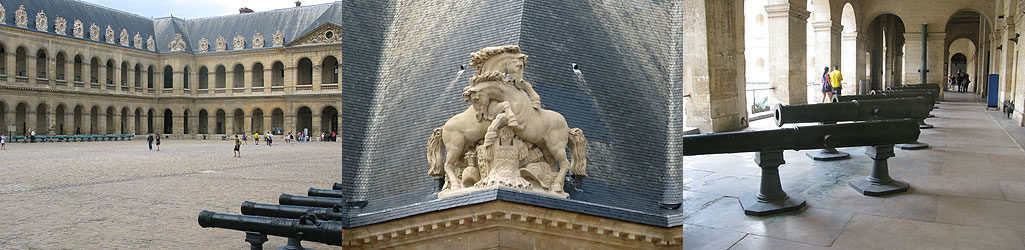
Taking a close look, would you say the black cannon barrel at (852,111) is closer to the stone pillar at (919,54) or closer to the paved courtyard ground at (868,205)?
the paved courtyard ground at (868,205)

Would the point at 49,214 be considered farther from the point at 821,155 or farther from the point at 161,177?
the point at 821,155

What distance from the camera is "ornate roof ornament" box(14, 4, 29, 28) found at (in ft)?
115

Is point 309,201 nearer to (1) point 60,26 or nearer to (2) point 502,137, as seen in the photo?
(2) point 502,137

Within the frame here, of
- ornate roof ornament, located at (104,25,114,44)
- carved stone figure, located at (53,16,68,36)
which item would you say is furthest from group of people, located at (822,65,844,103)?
ornate roof ornament, located at (104,25,114,44)

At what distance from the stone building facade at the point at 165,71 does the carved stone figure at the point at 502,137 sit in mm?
34562

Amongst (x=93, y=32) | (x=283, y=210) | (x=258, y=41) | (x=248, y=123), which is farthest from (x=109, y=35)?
(x=283, y=210)

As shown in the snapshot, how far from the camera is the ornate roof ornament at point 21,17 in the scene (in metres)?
35.0

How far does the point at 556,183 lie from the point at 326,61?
3654 cm

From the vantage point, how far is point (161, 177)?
13.8 metres

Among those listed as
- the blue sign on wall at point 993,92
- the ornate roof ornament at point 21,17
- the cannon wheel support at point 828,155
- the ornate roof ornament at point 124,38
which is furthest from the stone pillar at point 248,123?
the cannon wheel support at point 828,155

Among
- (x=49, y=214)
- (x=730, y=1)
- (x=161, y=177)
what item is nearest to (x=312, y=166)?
(x=161, y=177)

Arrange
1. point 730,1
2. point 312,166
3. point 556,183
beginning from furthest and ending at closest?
point 312,166 → point 730,1 → point 556,183

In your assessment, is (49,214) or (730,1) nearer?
(49,214)

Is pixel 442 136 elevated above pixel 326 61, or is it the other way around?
pixel 326 61
